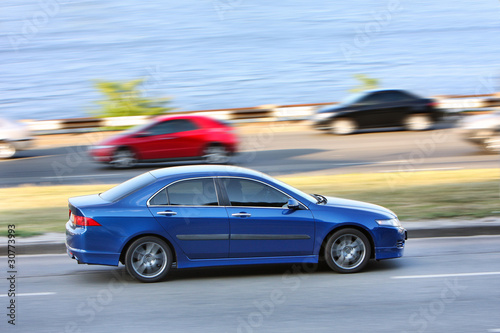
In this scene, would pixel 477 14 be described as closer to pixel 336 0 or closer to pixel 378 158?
pixel 336 0

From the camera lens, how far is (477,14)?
283 ft

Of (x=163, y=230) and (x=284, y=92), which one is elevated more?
(x=284, y=92)

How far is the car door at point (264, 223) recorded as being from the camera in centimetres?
764

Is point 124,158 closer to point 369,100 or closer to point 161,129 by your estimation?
point 161,129

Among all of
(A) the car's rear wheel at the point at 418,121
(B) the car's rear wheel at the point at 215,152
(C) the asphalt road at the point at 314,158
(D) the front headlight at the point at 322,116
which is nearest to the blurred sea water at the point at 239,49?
(D) the front headlight at the point at 322,116

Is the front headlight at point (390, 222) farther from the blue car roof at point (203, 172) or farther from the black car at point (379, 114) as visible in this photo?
the black car at point (379, 114)

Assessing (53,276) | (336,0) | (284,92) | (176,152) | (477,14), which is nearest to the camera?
(53,276)

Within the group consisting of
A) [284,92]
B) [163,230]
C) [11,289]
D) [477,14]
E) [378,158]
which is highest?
[477,14]

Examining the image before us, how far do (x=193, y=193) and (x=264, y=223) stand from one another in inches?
35.5

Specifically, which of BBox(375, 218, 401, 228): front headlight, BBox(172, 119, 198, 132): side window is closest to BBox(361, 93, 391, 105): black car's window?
BBox(172, 119, 198, 132): side window

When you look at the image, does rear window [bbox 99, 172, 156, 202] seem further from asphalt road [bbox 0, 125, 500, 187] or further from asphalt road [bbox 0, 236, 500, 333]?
asphalt road [bbox 0, 125, 500, 187]

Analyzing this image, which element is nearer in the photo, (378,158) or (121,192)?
(121,192)

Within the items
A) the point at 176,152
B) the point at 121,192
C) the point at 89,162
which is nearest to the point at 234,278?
the point at 121,192

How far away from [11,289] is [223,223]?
2515 mm
